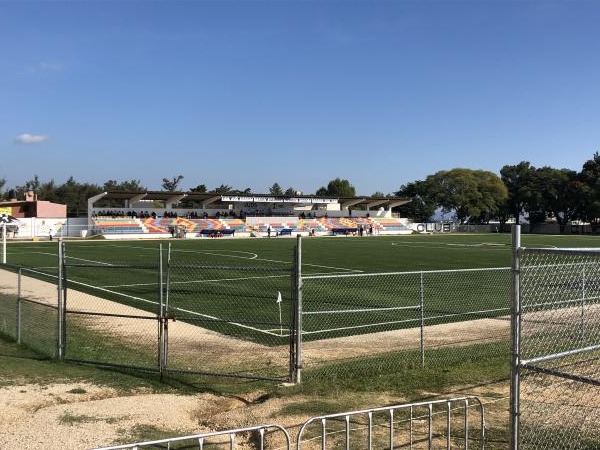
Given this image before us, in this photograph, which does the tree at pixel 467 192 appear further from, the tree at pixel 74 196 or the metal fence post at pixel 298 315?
the metal fence post at pixel 298 315

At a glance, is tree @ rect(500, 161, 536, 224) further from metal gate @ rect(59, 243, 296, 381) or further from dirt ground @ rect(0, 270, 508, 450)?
dirt ground @ rect(0, 270, 508, 450)

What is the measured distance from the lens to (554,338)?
12.1 meters

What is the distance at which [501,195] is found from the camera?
116m

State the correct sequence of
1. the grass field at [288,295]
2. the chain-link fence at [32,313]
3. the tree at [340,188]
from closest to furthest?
1. the chain-link fence at [32,313]
2. the grass field at [288,295]
3. the tree at [340,188]

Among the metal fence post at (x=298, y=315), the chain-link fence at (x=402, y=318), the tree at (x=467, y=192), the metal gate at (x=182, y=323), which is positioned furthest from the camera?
the tree at (x=467, y=192)

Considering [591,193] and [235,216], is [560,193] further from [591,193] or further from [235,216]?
[235,216]

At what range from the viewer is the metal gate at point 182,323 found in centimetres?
996

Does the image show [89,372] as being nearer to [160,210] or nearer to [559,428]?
[559,428]

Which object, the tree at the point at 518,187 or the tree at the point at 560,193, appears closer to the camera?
the tree at the point at 560,193

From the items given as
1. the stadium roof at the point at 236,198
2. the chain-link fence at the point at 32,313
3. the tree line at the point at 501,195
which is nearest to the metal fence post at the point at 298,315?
the chain-link fence at the point at 32,313

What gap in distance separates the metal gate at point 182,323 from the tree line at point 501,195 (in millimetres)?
87440

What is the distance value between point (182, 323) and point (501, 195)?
110 m

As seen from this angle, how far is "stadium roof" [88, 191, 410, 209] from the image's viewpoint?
8231 centimetres

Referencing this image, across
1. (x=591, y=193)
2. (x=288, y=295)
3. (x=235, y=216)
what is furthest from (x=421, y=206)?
(x=288, y=295)
